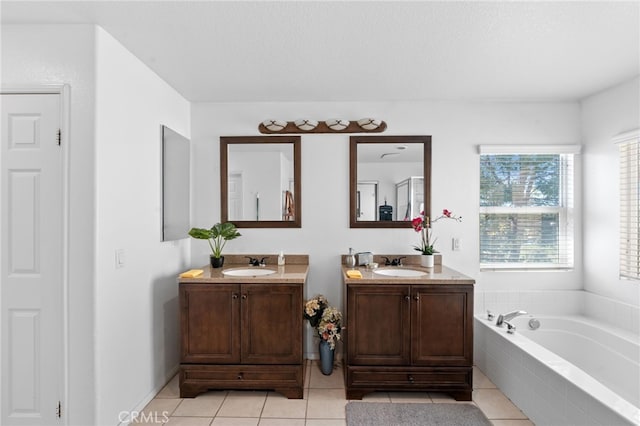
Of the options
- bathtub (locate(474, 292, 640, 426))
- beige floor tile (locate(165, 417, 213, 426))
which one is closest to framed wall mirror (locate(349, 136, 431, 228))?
bathtub (locate(474, 292, 640, 426))

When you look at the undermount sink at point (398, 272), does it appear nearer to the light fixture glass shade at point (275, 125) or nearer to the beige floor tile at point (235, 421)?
the beige floor tile at point (235, 421)

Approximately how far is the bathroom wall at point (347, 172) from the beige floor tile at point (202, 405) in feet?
3.79

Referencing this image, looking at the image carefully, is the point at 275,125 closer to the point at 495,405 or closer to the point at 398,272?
the point at 398,272

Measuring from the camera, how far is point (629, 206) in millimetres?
2920

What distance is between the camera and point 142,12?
1895mm

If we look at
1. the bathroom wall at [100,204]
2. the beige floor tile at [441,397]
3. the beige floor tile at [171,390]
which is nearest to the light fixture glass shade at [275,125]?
the bathroom wall at [100,204]

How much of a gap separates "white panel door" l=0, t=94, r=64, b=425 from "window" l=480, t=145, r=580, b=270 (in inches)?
129

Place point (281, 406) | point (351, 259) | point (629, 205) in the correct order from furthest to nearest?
point (351, 259) < point (629, 205) < point (281, 406)

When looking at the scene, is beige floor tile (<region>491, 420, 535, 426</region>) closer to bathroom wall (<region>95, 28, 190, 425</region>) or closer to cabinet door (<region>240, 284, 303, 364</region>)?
cabinet door (<region>240, 284, 303, 364</region>)

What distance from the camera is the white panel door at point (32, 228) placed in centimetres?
202

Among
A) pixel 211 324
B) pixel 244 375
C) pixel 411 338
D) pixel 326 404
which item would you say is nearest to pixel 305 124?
pixel 211 324

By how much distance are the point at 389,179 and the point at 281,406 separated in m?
2.05

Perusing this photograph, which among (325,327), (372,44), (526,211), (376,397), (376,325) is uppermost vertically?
(372,44)

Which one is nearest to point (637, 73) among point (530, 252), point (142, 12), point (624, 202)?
point (624, 202)
